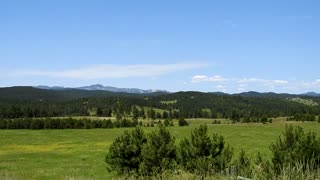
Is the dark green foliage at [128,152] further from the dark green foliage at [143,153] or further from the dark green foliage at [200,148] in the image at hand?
the dark green foliage at [200,148]

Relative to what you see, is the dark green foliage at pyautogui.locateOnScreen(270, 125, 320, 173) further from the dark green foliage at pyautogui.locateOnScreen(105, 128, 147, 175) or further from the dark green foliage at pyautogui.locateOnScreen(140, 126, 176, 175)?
the dark green foliage at pyautogui.locateOnScreen(105, 128, 147, 175)

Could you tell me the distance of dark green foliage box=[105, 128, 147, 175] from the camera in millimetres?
24203

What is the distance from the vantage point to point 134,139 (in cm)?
2467

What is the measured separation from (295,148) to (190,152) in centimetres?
603

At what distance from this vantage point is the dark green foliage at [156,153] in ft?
72.8

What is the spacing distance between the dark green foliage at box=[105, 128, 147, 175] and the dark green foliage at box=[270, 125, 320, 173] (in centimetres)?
791

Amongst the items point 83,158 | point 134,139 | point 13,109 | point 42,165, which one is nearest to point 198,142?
point 134,139

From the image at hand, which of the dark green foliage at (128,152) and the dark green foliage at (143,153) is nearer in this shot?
the dark green foliage at (143,153)

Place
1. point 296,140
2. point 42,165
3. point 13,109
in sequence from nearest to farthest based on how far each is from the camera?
point 296,140
point 42,165
point 13,109

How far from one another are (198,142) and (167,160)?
1.72 m

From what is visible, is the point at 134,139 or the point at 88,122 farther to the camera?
the point at 88,122

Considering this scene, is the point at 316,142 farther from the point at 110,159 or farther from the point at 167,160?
the point at 110,159

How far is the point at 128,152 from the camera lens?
24266 millimetres

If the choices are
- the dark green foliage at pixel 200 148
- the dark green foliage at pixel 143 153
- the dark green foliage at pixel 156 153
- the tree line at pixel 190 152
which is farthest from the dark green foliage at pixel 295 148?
the dark green foliage at pixel 156 153
